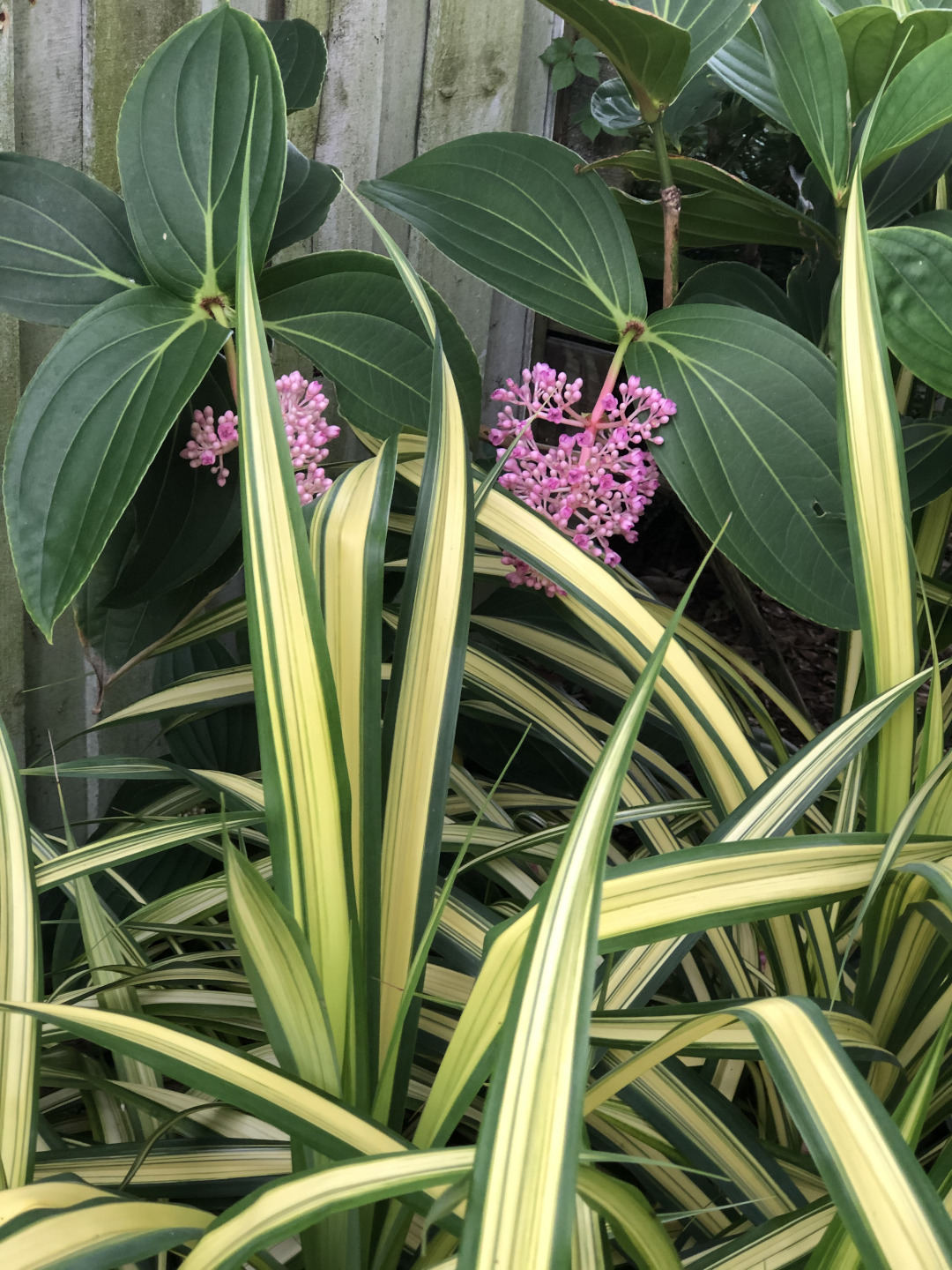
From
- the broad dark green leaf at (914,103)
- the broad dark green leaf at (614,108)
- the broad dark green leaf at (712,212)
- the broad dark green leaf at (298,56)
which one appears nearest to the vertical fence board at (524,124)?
the broad dark green leaf at (614,108)

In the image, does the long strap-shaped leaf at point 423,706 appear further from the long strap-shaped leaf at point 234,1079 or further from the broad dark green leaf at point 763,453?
the broad dark green leaf at point 763,453

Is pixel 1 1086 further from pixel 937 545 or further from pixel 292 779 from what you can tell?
pixel 937 545

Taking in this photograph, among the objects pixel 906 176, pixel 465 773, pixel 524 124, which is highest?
pixel 524 124

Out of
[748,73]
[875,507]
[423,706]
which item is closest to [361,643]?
[423,706]

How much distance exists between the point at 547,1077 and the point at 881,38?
88 centimetres

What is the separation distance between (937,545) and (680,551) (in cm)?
69

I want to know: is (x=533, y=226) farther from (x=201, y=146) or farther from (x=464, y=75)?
(x=464, y=75)

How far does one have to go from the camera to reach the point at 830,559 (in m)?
0.79

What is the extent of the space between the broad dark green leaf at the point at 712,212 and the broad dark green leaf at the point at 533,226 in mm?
53

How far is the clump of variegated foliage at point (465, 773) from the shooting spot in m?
0.43

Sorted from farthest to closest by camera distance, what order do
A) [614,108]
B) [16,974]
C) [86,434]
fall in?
[614,108]
[86,434]
[16,974]

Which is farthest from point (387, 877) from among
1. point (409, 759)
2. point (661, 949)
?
point (661, 949)

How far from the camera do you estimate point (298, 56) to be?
3.16ft

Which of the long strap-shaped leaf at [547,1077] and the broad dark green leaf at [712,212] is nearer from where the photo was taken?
the long strap-shaped leaf at [547,1077]
